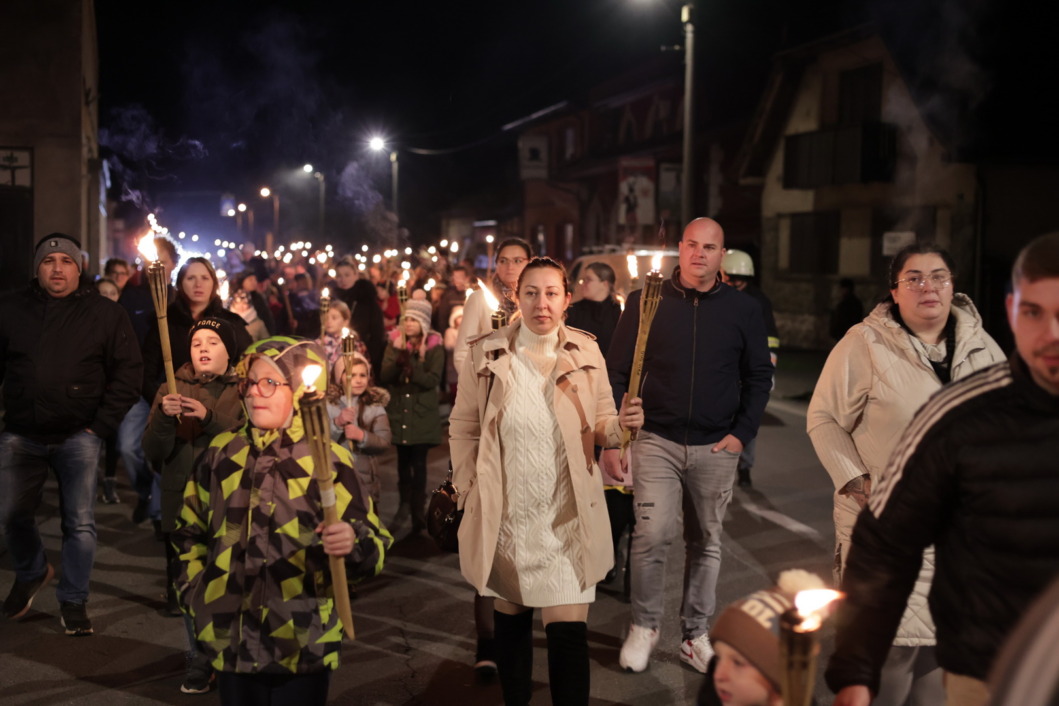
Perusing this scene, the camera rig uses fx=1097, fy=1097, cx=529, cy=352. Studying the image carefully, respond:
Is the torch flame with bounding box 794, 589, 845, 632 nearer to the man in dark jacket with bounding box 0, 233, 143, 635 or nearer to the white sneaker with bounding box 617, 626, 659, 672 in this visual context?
the white sneaker with bounding box 617, 626, 659, 672

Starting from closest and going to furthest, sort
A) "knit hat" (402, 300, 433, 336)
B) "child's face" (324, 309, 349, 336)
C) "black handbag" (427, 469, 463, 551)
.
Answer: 1. "black handbag" (427, 469, 463, 551)
2. "knit hat" (402, 300, 433, 336)
3. "child's face" (324, 309, 349, 336)

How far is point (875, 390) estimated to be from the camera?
14.6ft

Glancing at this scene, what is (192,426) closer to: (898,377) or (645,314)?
(645,314)

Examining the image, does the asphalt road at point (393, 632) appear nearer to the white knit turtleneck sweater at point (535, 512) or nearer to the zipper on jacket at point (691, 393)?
the white knit turtleneck sweater at point (535, 512)

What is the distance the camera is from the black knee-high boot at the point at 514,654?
4684 mm

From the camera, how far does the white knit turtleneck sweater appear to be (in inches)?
179

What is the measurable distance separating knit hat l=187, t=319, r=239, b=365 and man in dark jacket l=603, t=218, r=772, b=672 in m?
2.02

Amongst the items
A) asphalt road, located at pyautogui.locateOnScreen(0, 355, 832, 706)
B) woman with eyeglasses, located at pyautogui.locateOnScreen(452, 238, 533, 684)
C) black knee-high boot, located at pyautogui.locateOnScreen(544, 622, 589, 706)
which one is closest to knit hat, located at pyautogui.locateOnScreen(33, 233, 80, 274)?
asphalt road, located at pyautogui.locateOnScreen(0, 355, 832, 706)

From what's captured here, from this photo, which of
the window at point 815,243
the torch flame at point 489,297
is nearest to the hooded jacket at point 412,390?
the torch flame at point 489,297

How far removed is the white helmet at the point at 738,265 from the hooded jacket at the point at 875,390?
532 cm

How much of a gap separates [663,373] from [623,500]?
4.92ft

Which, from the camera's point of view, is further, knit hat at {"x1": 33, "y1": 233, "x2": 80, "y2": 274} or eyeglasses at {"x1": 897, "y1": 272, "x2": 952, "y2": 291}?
knit hat at {"x1": 33, "y1": 233, "x2": 80, "y2": 274}

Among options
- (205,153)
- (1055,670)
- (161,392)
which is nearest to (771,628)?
(1055,670)

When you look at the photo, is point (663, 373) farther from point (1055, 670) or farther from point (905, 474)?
point (1055, 670)
